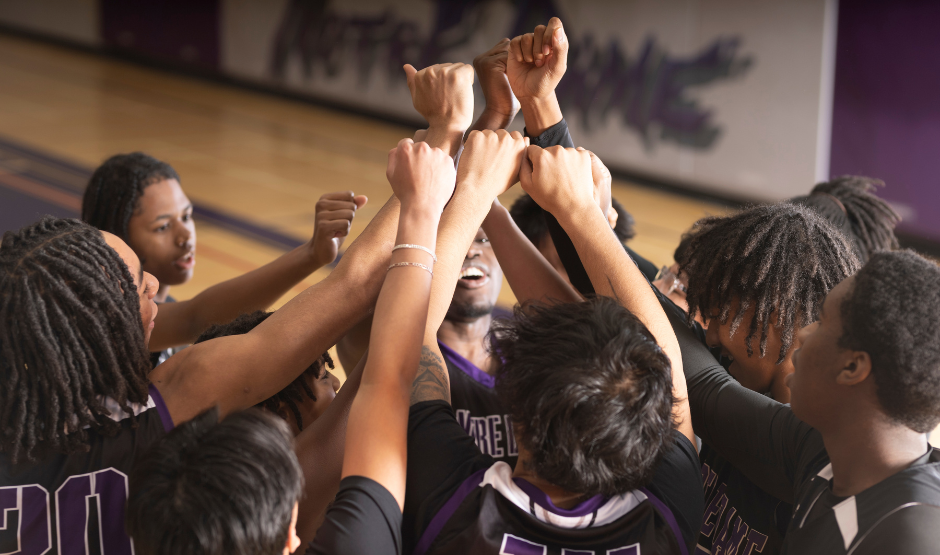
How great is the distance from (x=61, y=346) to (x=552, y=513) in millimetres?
983

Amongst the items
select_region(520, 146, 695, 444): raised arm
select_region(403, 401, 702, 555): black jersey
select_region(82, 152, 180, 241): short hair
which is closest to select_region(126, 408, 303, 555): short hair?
select_region(403, 401, 702, 555): black jersey

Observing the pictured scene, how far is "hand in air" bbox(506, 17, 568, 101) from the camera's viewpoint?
76.3 inches

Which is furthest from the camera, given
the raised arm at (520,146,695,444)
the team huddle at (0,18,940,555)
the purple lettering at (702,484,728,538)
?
the purple lettering at (702,484,728,538)

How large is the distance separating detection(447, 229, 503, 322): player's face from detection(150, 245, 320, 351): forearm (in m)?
0.56

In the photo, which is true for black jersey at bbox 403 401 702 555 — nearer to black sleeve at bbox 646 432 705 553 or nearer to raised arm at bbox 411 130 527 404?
black sleeve at bbox 646 432 705 553

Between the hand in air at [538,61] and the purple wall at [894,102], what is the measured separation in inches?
250

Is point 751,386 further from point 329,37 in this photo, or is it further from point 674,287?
point 329,37

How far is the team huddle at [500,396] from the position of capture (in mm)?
1356

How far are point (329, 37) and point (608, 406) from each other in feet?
39.6

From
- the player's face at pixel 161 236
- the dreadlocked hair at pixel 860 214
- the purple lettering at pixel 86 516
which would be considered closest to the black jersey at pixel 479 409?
the purple lettering at pixel 86 516

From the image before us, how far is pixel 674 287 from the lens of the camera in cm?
289

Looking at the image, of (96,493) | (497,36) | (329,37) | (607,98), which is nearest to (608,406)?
(96,493)

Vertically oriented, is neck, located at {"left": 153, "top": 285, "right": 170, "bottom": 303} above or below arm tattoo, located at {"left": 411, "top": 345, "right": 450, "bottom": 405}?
below

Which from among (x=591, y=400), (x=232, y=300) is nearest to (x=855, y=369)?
(x=591, y=400)
